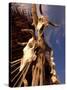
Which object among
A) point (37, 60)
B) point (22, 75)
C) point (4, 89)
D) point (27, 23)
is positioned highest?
point (27, 23)

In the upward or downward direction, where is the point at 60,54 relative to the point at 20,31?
downward

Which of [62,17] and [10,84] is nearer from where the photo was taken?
[10,84]

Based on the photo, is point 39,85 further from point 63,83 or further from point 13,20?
point 13,20

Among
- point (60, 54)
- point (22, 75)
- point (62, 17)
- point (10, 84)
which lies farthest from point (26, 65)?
point (62, 17)

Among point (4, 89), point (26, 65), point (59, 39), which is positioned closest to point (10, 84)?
point (4, 89)

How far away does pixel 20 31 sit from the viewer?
169 cm

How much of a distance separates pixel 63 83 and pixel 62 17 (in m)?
0.54

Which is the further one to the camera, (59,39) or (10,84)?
(59,39)

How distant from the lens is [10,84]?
1.66 meters

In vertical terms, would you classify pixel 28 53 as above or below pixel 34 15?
below

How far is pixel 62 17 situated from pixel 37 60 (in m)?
0.41

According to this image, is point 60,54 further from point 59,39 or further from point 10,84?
point 10,84

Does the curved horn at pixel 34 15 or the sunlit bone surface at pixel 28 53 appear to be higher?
the curved horn at pixel 34 15

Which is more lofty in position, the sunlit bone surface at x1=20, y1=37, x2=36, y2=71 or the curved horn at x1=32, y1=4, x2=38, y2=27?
the curved horn at x1=32, y1=4, x2=38, y2=27
